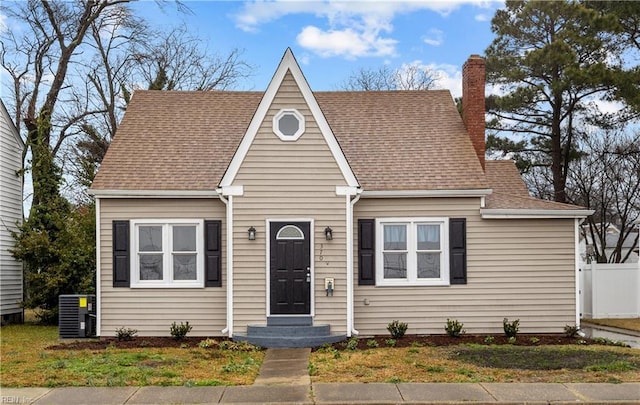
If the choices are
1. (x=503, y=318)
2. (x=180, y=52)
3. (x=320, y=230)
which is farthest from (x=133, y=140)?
(x=180, y=52)

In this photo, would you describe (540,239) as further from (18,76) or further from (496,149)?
(18,76)

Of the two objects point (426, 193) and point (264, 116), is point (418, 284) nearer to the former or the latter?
point (426, 193)

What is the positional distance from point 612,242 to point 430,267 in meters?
36.4

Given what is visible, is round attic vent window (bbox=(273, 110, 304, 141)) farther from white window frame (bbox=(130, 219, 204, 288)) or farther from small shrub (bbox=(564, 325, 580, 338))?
small shrub (bbox=(564, 325, 580, 338))

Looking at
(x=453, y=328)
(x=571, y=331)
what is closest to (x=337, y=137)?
(x=453, y=328)

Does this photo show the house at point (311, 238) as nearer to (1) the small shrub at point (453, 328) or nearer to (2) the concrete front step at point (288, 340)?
(2) the concrete front step at point (288, 340)

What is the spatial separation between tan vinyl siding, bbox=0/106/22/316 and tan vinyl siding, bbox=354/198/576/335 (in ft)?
35.1

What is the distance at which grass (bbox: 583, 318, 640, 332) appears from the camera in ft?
53.2

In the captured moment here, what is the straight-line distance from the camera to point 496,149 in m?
26.6

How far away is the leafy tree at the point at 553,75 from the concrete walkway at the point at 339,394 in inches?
650

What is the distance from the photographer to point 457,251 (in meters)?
14.1

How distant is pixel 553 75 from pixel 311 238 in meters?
14.9

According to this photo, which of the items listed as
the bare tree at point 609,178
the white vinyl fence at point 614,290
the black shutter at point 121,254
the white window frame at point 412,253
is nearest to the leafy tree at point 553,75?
the bare tree at point 609,178

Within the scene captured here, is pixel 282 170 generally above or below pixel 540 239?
above
